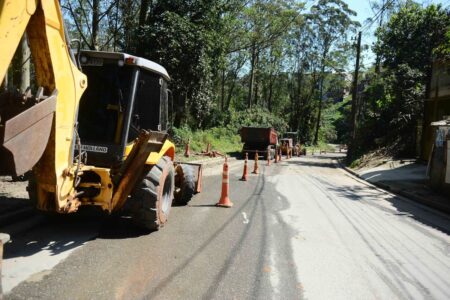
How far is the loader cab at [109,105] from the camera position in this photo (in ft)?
21.0

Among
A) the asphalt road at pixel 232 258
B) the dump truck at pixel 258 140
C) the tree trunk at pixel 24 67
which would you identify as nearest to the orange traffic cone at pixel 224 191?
the asphalt road at pixel 232 258

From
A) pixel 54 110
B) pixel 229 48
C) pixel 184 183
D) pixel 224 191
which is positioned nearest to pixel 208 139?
pixel 229 48

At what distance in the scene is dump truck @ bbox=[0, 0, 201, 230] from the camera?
3832mm

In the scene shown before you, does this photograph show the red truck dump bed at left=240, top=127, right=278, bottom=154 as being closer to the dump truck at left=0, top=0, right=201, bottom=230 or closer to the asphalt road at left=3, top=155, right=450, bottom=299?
the asphalt road at left=3, top=155, right=450, bottom=299

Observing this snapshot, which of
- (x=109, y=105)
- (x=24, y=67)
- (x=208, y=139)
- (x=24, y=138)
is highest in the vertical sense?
(x=24, y=67)

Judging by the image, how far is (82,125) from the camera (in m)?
6.58

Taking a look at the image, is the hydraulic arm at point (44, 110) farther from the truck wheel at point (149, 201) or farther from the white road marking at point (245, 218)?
the white road marking at point (245, 218)

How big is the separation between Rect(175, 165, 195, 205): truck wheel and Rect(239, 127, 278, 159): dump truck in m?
22.8

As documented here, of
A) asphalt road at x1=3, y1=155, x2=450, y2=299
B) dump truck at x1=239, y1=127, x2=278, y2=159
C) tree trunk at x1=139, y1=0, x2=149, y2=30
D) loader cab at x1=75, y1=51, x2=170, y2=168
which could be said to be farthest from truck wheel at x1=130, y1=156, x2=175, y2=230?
dump truck at x1=239, y1=127, x2=278, y2=159

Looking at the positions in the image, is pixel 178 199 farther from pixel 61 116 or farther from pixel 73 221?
pixel 61 116

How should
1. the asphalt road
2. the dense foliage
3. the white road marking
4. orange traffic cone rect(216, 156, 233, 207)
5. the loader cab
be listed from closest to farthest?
1. the asphalt road
2. the loader cab
3. the white road marking
4. orange traffic cone rect(216, 156, 233, 207)
5. the dense foliage

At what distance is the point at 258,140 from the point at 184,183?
77.4ft

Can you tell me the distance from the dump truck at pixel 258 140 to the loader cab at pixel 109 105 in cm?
2584

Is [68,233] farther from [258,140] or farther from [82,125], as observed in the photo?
[258,140]
